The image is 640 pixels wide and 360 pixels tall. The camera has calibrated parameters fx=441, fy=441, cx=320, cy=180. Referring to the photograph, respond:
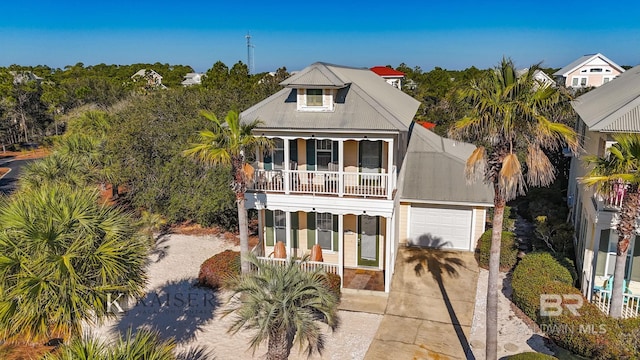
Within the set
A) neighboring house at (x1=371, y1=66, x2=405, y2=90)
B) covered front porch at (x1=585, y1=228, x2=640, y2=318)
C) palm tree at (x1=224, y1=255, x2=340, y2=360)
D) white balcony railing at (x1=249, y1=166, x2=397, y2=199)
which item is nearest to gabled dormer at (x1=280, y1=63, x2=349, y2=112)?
white balcony railing at (x1=249, y1=166, x2=397, y2=199)

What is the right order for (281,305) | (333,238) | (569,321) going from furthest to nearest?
(333,238)
(569,321)
(281,305)

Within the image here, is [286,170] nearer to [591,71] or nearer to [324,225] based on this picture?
[324,225]

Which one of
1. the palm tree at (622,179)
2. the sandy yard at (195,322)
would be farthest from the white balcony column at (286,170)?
the palm tree at (622,179)

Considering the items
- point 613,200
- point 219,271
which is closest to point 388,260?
point 219,271

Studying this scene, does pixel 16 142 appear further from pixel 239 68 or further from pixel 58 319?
pixel 58 319

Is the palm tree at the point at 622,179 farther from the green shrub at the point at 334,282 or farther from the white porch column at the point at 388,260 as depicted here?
the green shrub at the point at 334,282

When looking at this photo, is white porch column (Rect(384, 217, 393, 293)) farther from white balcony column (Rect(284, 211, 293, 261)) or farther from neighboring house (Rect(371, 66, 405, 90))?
A: neighboring house (Rect(371, 66, 405, 90))

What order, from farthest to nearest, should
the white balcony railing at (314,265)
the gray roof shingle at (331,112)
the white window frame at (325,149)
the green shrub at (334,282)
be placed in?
the white window frame at (325,149), the white balcony railing at (314,265), the gray roof shingle at (331,112), the green shrub at (334,282)
